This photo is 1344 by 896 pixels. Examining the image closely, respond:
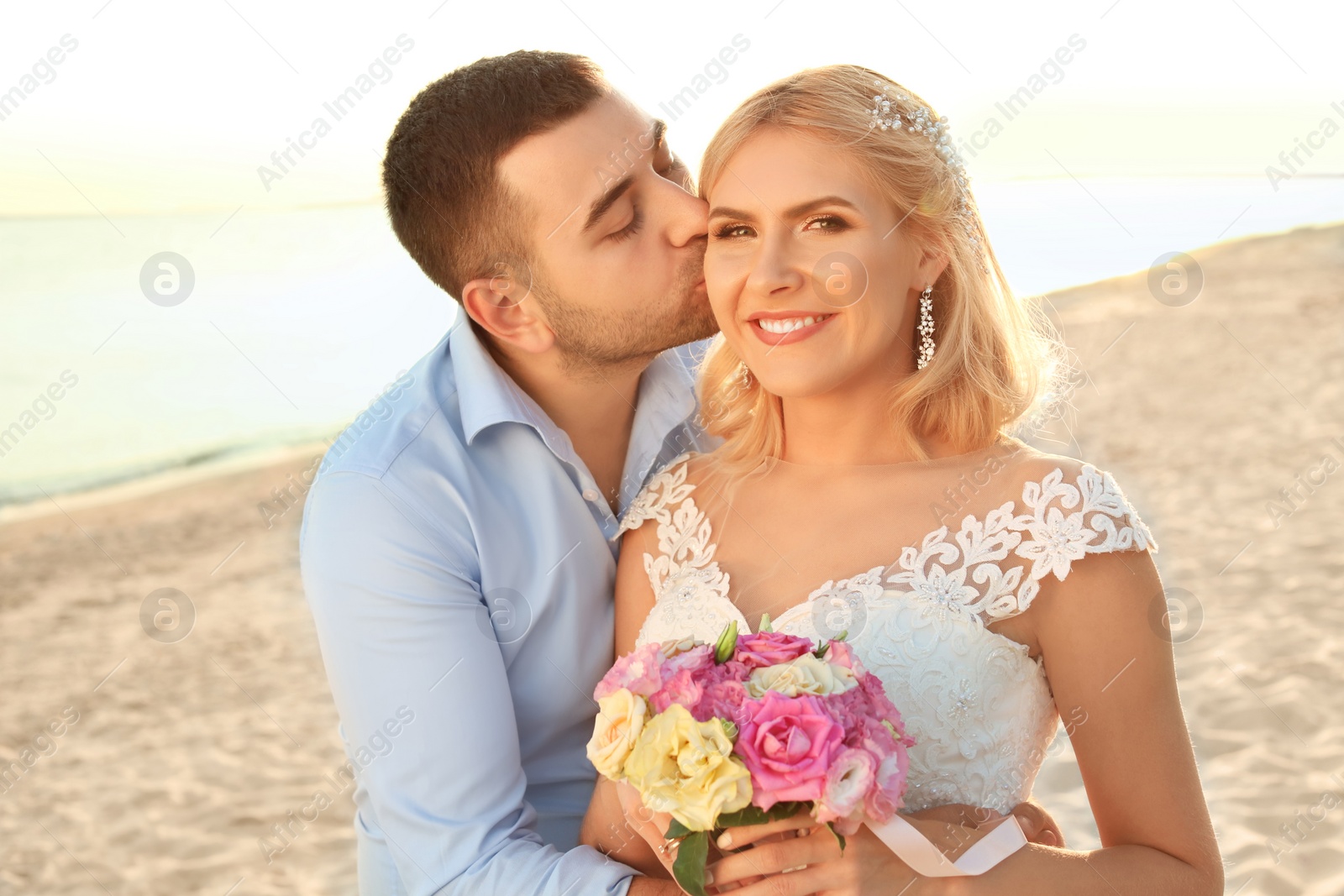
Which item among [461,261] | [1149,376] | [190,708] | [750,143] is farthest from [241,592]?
[1149,376]

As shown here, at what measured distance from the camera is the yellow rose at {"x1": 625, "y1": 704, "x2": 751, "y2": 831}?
2053mm

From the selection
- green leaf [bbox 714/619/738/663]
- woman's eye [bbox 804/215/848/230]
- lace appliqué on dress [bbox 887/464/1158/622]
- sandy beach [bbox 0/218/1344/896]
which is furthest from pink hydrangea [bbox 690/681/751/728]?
sandy beach [bbox 0/218/1344/896]

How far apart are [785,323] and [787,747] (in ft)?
4.30

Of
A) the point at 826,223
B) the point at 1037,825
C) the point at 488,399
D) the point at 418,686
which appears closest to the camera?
the point at 1037,825

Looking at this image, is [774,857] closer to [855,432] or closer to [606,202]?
[855,432]

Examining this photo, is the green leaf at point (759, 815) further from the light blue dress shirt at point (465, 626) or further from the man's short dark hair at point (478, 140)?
the man's short dark hair at point (478, 140)

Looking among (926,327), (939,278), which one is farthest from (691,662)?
(939,278)

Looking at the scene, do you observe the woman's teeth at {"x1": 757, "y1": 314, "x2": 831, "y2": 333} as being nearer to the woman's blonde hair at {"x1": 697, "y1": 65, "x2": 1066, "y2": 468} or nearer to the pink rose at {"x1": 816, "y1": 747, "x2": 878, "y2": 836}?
the woman's blonde hair at {"x1": 697, "y1": 65, "x2": 1066, "y2": 468}

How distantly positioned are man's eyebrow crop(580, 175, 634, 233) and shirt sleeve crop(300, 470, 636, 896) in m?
1.05

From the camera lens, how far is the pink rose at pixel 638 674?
2.25m

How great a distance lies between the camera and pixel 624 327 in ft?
11.8

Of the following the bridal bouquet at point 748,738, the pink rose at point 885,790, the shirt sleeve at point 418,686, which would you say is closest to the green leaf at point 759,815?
→ the bridal bouquet at point 748,738

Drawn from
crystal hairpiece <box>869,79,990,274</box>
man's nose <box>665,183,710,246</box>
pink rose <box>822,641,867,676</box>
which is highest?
crystal hairpiece <box>869,79,990,274</box>

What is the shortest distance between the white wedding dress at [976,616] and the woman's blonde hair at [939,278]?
0.92 feet
